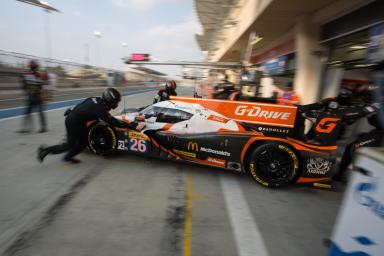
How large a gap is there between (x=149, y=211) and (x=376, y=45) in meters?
5.77

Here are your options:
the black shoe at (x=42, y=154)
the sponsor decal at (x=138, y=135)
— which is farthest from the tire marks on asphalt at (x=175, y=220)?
the black shoe at (x=42, y=154)

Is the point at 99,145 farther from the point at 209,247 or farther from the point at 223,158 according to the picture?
the point at 209,247

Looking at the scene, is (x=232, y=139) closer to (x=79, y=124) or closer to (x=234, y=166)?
(x=234, y=166)

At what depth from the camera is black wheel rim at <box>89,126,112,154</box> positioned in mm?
4641

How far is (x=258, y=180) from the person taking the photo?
3.94m

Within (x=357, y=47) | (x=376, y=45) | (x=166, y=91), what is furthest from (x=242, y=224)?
(x=357, y=47)

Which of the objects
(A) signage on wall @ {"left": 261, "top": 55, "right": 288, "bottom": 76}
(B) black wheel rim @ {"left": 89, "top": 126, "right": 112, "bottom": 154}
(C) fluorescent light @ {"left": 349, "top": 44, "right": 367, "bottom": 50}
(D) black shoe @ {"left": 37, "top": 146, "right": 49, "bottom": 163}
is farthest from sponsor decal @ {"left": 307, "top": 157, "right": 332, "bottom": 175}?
(A) signage on wall @ {"left": 261, "top": 55, "right": 288, "bottom": 76}

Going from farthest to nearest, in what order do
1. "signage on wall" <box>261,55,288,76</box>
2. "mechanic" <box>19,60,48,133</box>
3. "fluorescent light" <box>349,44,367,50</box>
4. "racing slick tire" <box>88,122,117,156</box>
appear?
"signage on wall" <box>261,55,288,76</box>, "fluorescent light" <box>349,44,367,50</box>, "mechanic" <box>19,60,48,133</box>, "racing slick tire" <box>88,122,117,156</box>

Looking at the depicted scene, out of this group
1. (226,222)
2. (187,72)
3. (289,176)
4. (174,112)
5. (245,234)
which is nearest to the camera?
(245,234)

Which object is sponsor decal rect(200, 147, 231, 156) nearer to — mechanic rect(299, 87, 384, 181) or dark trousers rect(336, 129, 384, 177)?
mechanic rect(299, 87, 384, 181)

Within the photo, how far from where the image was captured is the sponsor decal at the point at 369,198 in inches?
59.3

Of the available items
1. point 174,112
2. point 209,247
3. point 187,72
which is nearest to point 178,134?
point 174,112

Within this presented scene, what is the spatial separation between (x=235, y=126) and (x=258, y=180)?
0.95m

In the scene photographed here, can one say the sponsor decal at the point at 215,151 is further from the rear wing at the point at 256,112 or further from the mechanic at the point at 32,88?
the mechanic at the point at 32,88
